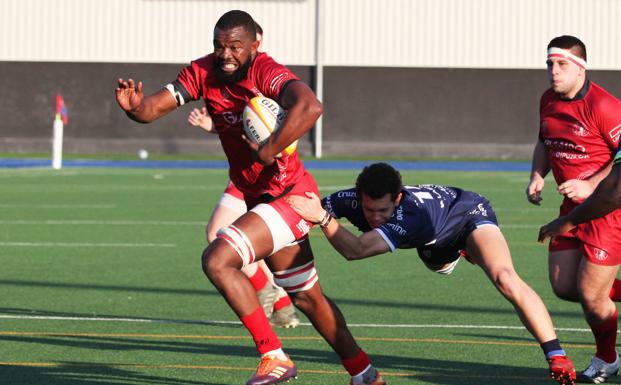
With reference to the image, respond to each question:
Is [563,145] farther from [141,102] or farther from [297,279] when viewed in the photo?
[141,102]

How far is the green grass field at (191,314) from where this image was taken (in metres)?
8.32

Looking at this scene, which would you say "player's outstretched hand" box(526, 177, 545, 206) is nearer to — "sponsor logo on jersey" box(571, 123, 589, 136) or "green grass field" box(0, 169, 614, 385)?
"sponsor logo on jersey" box(571, 123, 589, 136)

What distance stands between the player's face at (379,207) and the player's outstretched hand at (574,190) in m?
0.94

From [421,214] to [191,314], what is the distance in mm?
3470

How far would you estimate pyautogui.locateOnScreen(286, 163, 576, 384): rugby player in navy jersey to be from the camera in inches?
291

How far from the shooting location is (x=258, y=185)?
7.69 metres

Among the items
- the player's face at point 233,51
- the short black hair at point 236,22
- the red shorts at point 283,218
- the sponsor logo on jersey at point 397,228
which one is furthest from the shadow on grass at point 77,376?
the short black hair at point 236,22

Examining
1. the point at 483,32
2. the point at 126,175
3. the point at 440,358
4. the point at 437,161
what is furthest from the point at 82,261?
the point at 483,32

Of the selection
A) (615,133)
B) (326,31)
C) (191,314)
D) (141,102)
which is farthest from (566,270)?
(326,31)

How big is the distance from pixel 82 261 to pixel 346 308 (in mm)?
4018

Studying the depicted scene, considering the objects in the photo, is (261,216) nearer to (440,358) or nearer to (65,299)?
(440,358)

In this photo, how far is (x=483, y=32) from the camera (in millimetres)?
36156

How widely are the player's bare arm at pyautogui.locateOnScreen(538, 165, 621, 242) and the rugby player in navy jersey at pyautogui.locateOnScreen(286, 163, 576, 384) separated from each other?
0.56 meters

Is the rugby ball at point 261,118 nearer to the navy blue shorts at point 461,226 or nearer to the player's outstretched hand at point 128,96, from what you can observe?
the player's outstretched hand at point 128,96
